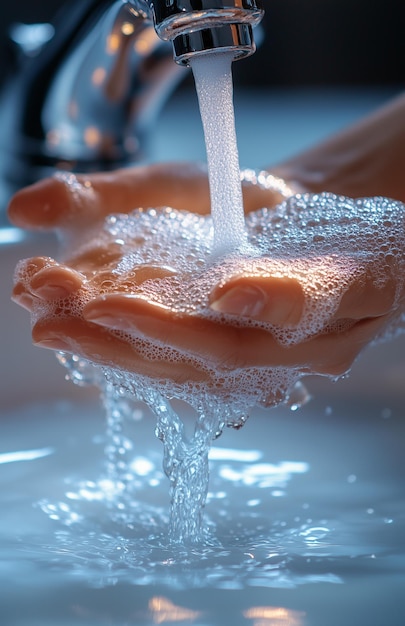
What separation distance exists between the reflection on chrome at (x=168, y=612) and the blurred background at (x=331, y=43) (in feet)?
3.71

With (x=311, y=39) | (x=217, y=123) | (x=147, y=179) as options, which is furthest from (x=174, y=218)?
(x=311, y=39)

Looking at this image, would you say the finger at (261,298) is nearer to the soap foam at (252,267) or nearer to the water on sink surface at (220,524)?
the soap foam at (252,267)

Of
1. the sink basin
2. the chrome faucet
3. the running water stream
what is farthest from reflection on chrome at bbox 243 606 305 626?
the chrome faucet

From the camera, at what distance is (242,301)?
1.48ft

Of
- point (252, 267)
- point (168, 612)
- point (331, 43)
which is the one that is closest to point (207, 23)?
point (252, 267)

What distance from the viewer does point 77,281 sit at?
0.51 m

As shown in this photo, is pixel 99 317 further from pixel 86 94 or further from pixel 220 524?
pixel 86 94

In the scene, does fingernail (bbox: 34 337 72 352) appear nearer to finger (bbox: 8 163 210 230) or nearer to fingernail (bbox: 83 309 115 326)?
fingernail (bbox: 83 309 115 326)

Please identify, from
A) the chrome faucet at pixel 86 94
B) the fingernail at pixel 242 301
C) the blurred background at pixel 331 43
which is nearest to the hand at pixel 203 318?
the fingernail at pixel 242 301

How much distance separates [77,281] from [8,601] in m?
0.17

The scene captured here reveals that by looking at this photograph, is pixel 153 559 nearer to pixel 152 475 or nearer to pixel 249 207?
pixel 152 475

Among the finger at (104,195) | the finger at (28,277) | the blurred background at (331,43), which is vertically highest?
the blurred background at (331,43)

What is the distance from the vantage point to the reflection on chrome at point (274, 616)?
0.41m

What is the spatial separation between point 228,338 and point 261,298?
41mm
